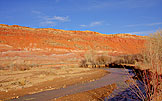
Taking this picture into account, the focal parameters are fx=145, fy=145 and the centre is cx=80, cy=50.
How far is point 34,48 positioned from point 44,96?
2994 centimetres

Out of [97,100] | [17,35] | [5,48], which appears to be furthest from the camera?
[17,35]

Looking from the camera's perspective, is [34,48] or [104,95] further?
[34,48]

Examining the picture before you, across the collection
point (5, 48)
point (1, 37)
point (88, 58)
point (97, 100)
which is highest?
point (1, 37)

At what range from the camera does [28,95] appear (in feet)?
27.6

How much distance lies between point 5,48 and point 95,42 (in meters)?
31.8

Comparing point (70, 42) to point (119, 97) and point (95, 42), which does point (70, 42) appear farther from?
point (119, 97)

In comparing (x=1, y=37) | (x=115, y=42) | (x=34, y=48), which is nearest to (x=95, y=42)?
(x=115, y=42)

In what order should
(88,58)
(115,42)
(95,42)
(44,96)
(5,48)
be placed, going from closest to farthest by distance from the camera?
(44,96) → (88,58) → (5,48) → (95,42) → (115,42)

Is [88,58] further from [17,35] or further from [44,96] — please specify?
[17,35]

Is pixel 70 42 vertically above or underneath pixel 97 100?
above

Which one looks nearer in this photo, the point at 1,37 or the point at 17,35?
the point at 1,37

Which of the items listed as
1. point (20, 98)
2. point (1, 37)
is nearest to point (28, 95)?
point (20, 98)

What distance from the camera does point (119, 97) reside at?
7922 mm

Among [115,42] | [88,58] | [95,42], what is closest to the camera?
[88,58]
